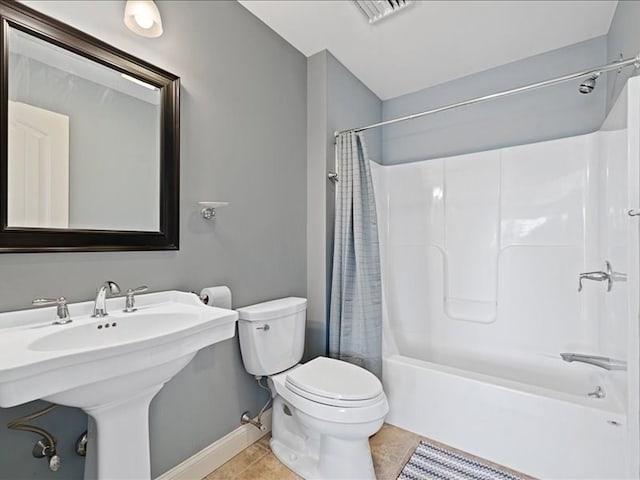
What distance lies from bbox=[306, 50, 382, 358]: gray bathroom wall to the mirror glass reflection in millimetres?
996

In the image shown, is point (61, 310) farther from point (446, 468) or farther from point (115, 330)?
point (446, 468)

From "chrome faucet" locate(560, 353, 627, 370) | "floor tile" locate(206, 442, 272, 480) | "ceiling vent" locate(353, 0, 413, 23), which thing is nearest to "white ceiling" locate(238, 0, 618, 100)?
"ceiling vent" locate(353, 0, 413, 23)

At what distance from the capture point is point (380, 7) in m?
1.74

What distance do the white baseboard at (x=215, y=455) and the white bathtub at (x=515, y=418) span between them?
0.84 metres

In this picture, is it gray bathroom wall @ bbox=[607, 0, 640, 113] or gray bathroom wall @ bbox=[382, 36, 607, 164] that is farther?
gray bathroom wall @ bbox=[382, 36, 607, 164]

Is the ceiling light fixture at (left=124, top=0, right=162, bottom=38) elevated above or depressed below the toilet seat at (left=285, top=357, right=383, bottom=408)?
above

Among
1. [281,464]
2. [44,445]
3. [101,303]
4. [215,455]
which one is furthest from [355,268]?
[44,445]

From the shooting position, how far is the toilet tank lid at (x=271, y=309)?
1.59m

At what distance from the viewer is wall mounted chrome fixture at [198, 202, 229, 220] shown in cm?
149

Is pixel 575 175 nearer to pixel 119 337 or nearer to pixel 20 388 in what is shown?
pixel 119 337

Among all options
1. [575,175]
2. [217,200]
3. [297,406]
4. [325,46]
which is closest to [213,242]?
[217,200]

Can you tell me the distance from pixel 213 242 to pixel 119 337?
0.60 m

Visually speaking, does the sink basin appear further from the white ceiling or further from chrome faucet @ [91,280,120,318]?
the white ceiling

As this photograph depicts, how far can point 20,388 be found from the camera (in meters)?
0.70
